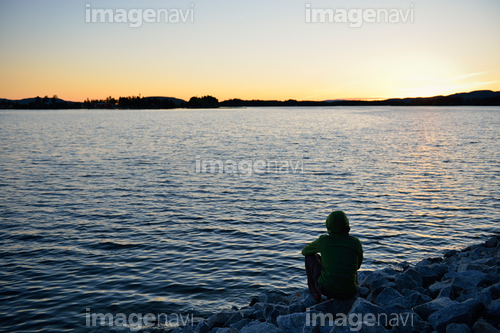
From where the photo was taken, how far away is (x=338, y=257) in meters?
7.37

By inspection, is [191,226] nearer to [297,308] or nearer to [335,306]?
[297,308]

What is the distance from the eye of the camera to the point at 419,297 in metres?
8.31

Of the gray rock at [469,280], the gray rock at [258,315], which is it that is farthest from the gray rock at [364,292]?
the gray rock at [258,315]

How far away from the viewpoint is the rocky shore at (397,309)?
6.76m

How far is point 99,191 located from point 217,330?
18463 millimetres

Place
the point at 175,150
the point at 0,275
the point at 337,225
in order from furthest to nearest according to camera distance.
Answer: the point at 175,150 < the point at 0,275 < the point at 337,225

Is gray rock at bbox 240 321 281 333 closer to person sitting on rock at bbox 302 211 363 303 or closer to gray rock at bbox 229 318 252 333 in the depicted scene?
gray rock at bbox 229 318 252 333

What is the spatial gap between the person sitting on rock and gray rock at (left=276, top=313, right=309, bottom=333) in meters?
0.78

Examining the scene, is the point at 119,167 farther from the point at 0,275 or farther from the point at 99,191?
the point at 0,275

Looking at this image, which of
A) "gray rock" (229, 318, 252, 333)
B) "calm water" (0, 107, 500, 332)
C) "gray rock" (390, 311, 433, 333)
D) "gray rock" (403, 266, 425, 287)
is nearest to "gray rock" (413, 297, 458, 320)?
"gray rock" (390, 311, 433, 333)

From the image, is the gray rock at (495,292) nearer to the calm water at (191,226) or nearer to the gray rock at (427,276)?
the gray rock at (427,276)

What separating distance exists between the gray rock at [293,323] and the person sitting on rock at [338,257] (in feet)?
2.57

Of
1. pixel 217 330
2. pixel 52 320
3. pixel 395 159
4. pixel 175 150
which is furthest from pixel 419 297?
pixel 175 150

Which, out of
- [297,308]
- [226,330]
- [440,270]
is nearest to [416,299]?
[297,308]
